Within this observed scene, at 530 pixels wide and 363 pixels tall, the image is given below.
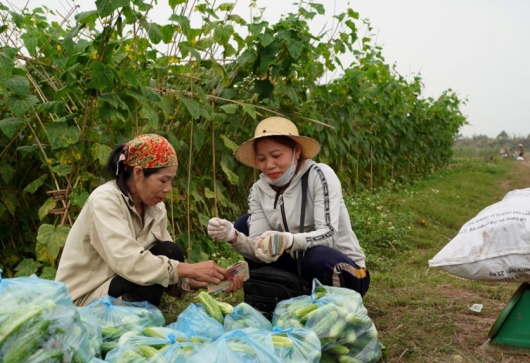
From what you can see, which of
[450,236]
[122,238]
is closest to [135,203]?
[122,238]

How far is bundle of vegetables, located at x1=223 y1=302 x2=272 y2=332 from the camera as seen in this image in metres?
2.71

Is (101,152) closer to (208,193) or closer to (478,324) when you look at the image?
(208,193)

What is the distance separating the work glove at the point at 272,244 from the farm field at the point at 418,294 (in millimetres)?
778

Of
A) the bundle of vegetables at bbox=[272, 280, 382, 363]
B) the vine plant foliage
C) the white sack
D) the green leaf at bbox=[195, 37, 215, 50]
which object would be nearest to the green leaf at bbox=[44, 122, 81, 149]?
the vine plant foliage

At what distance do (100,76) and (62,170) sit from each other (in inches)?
28.6

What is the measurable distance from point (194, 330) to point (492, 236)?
4.90 ft

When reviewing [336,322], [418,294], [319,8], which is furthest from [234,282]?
[319,8]

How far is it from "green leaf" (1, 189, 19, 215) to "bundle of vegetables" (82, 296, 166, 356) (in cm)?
179

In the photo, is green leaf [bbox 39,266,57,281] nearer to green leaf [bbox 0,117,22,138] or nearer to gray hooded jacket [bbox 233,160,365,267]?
green leaf [bbox 0,117,22,138]

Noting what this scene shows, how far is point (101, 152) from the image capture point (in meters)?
3.74

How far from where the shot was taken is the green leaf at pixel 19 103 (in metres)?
3.62

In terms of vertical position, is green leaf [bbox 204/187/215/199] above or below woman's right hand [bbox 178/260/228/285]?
above

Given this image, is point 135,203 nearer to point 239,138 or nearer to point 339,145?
point 239,138

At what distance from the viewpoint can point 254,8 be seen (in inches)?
206
